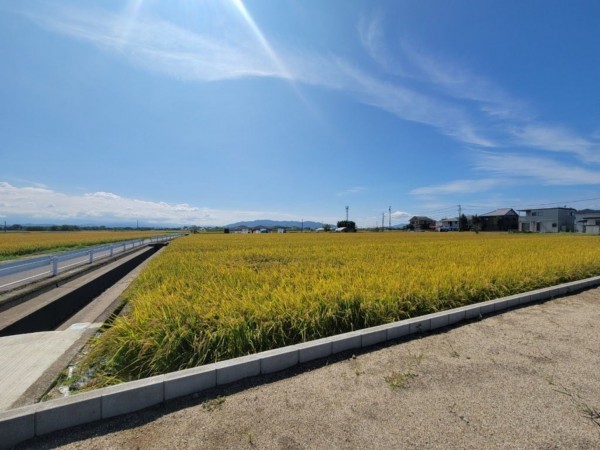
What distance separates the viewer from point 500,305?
5305mm

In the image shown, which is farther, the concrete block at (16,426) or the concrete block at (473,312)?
the concrete block at (473,312)

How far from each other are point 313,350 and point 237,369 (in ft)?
3.00

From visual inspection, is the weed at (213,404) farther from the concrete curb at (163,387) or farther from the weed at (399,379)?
the weed at (399,379)

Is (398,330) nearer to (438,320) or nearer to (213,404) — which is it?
(438,320)

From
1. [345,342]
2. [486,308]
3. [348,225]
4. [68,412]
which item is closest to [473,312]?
[486,308]

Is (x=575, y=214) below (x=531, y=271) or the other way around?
the other way around

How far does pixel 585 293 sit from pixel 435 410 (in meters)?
7.17

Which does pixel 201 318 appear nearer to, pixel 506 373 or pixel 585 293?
pixel 506 373

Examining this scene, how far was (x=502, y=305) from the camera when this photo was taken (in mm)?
5340

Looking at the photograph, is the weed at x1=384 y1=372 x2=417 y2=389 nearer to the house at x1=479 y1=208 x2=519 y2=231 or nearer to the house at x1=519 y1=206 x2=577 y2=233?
the house at x1=519 y1=206 x2=577 y2=233

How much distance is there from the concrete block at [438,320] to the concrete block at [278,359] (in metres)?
2.35

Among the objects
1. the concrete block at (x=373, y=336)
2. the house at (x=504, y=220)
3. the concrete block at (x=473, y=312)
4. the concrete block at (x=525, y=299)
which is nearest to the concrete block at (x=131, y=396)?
the concrete block at (x=373, y=336)

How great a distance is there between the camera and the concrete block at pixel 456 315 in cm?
455

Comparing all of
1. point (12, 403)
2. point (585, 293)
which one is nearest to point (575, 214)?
point (585, 293)
